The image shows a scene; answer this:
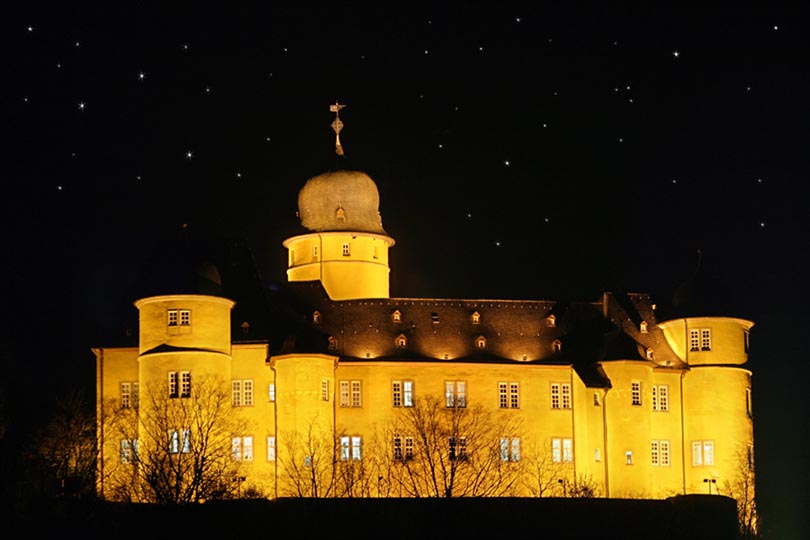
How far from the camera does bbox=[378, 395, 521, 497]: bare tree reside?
103000 mm

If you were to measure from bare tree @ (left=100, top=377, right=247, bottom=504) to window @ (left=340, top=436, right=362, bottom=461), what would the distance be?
167 inches

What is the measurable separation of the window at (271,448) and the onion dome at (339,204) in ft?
47.1

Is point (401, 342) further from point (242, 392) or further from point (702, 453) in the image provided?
point (702, 453)

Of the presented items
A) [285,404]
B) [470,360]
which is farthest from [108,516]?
[470,360]

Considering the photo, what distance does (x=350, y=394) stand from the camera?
4107 inches

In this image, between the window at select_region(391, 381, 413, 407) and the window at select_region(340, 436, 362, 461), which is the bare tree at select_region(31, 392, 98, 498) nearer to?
the window at select_region(340, 436, 362, 461)

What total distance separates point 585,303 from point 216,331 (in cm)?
1829

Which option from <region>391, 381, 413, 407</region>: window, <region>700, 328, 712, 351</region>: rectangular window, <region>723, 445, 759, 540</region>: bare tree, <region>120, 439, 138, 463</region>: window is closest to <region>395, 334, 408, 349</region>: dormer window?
<region>391, 381, 413, 407</region>: window

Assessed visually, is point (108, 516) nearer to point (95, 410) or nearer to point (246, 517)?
point (246, 517)

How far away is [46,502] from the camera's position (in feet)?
292

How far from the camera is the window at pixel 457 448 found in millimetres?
102938

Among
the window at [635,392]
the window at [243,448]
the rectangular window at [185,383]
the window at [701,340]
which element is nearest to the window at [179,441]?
the rectangular window at [185,383]

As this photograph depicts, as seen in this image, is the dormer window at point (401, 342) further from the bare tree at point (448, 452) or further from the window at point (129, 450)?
the window at point (129, 450)

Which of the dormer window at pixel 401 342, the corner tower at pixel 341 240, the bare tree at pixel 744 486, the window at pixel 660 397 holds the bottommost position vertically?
the bare tree at pixel 744 486
